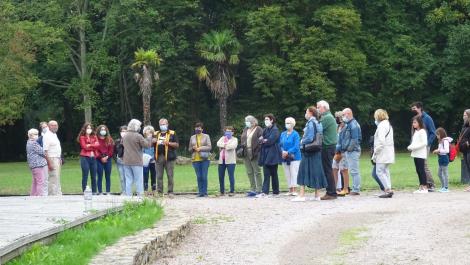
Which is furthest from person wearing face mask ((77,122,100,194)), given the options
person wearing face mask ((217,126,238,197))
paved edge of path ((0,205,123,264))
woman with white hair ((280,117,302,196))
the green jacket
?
paved edge of path ((0,205,123,264))

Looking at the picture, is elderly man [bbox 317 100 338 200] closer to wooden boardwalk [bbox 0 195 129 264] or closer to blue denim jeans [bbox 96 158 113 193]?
wooden boardwalk [bbox 0 195 129 264]

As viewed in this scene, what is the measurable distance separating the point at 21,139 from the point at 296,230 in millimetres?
50250

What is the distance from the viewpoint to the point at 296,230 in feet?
45.2

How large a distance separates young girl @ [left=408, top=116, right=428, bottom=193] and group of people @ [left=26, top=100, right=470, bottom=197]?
0.8 inches

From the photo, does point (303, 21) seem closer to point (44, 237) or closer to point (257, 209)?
point (257, 209)

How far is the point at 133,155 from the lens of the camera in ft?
66.8

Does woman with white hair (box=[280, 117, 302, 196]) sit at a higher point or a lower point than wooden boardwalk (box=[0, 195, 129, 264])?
higher

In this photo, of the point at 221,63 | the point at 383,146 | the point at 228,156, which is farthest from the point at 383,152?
the point at 221,63

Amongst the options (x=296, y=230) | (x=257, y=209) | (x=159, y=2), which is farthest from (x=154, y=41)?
(x=296, y=230)

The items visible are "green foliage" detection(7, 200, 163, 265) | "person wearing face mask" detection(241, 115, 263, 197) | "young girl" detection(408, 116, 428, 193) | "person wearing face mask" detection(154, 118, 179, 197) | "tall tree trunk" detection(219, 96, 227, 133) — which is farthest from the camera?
"tall tree trunk" detection(219, 96, 227, 133)

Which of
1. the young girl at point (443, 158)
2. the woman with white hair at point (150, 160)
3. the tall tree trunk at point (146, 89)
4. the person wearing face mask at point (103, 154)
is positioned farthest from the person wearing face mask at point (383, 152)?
the tall tree trunk at point (146, 89)

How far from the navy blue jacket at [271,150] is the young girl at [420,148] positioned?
2919 millimetres

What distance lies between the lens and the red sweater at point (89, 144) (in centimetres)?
2227

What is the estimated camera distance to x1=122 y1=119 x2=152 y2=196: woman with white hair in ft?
66.7
